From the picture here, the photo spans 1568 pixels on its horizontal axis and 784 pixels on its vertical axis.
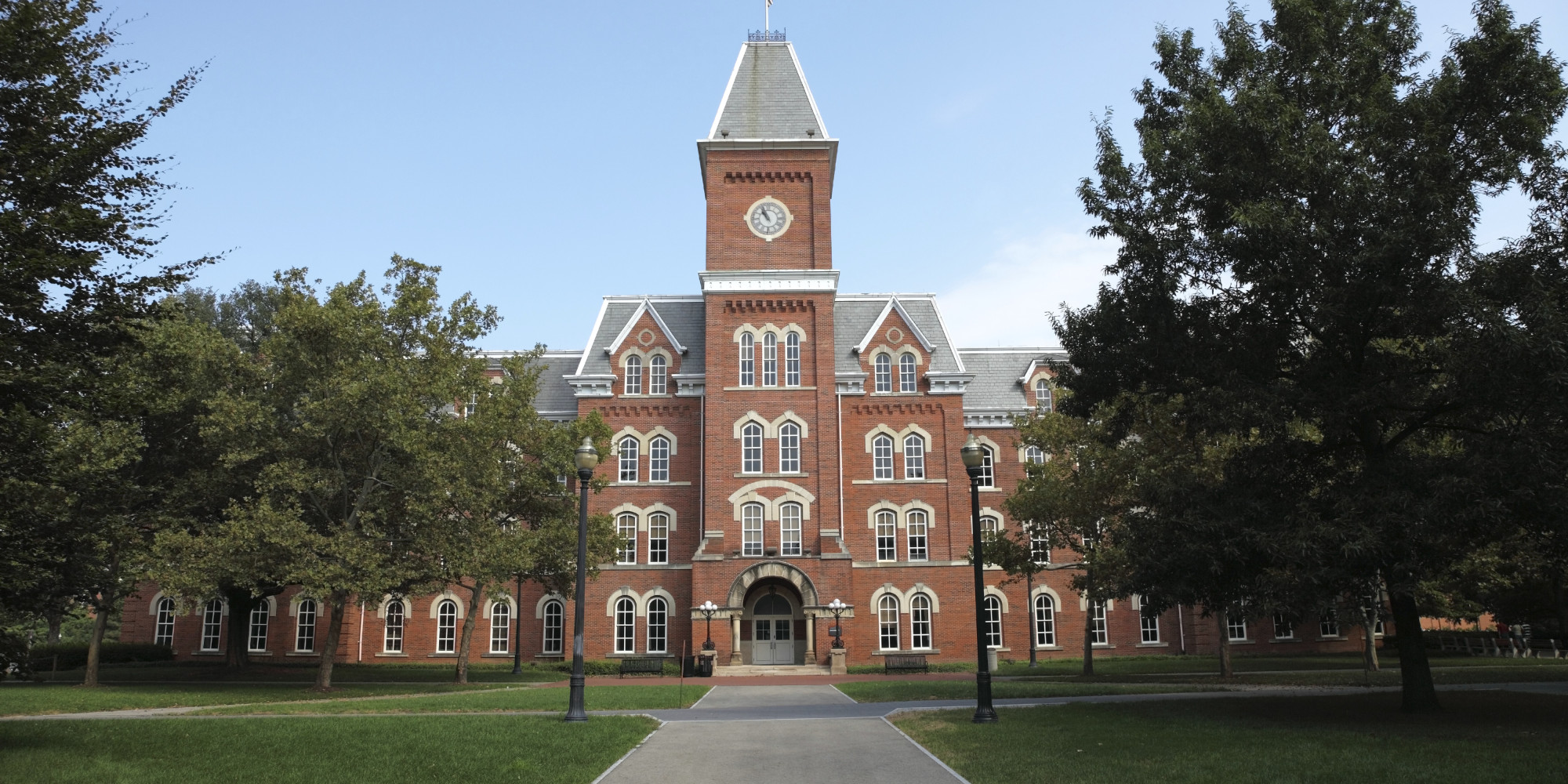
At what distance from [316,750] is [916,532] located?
31873 millimetres

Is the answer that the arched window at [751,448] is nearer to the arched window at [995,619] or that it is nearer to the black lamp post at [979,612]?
the arched window at [995,619]

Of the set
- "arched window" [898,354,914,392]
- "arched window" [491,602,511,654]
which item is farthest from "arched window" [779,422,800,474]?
"arched window" [491,602,511,654]

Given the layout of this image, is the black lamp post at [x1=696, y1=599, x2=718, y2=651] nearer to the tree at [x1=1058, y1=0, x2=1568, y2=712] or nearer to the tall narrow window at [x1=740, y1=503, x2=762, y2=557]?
the tall narrow window at [x1=740, y1=503, x2=762, y2=557]

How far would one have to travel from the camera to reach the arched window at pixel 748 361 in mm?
42375

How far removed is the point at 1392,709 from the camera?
17719 mm

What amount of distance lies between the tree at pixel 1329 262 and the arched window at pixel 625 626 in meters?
27.2

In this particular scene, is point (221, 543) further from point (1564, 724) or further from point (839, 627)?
point (1564, 724)

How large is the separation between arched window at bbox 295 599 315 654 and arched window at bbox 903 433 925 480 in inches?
1056

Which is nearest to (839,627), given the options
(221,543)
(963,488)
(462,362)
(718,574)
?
(718,574)

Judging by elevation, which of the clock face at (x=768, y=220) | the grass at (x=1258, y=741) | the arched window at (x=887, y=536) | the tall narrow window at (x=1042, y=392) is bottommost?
the grass at (x=1258, y=741)

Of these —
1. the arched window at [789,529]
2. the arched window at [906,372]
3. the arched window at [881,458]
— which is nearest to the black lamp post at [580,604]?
the arched window at [789,529]

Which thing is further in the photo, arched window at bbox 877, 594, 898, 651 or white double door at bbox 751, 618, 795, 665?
arched window at bbox 877, 594, 898, 651

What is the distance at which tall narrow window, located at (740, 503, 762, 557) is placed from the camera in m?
40.8

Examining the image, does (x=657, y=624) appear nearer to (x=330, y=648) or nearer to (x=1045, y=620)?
(x=330, y=648)
